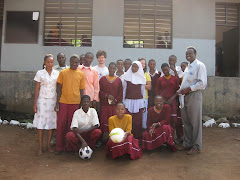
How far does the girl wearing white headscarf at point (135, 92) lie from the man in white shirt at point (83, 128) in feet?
2.72

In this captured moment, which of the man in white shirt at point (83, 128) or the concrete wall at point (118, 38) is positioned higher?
the concrete wall at point (118, 38)

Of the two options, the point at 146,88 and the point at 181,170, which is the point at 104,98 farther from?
the point at 181,170

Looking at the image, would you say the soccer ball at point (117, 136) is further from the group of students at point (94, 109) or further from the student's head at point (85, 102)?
the student's head at point (85, 102)

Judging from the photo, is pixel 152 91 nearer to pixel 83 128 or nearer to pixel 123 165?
pixel 83 128

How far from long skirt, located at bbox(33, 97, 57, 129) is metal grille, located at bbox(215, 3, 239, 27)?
6.75 meters

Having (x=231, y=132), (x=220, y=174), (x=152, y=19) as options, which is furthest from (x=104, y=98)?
(x=152, y=19)

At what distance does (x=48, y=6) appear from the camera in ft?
26.0

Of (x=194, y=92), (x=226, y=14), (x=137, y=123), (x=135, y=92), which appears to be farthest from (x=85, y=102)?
(x=226, y=14)

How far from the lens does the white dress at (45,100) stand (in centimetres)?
419

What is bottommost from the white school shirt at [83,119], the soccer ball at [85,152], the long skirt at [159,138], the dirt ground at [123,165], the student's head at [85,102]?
the dirt ground at [123,165]

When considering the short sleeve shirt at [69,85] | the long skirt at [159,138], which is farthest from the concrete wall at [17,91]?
the long skirt at [159,138]

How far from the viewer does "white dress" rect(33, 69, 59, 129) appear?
4188 millimetres

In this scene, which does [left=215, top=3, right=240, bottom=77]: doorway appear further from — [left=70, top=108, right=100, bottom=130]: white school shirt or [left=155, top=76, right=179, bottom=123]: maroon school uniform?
[left=70, top=108, right=100, bottom=130]: white school shirt

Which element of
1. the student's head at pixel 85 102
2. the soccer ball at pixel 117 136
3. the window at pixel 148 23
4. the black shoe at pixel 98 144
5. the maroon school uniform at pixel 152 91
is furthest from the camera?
the window at pixel 148 23
